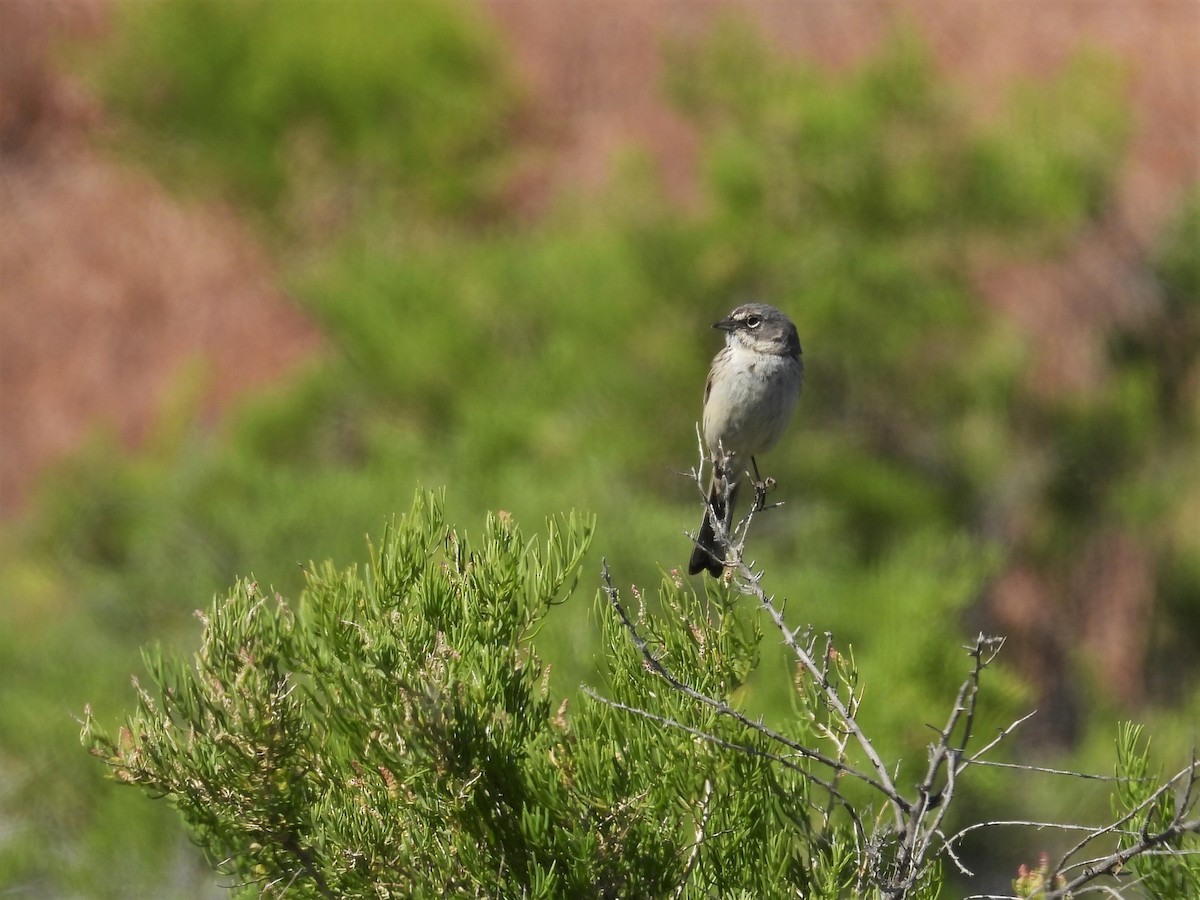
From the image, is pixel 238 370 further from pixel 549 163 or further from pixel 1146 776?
pixel 1146 776

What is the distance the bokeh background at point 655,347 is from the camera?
41.0ft

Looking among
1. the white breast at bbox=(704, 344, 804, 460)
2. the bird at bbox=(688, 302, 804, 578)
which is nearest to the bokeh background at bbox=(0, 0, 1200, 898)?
the bird at bbox=(688, 302, 804, 578)

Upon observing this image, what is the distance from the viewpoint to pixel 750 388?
5207 millimetres

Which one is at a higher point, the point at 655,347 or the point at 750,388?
the point at 655,347

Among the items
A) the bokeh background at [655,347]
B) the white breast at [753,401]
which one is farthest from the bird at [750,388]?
the bokeh background at [655,347]

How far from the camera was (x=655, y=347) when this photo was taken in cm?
1485

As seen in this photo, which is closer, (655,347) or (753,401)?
(753,401)

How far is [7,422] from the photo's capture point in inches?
837

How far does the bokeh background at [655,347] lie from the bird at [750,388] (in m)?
3.88

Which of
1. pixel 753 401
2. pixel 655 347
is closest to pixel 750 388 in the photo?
pixel 753 401

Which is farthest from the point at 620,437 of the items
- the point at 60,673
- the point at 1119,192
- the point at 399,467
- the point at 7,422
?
the point at 7,422

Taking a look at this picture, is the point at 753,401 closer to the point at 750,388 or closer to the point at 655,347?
the point at 750,388

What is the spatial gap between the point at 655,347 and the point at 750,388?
968 centimetres

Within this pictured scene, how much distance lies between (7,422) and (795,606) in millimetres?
13978
